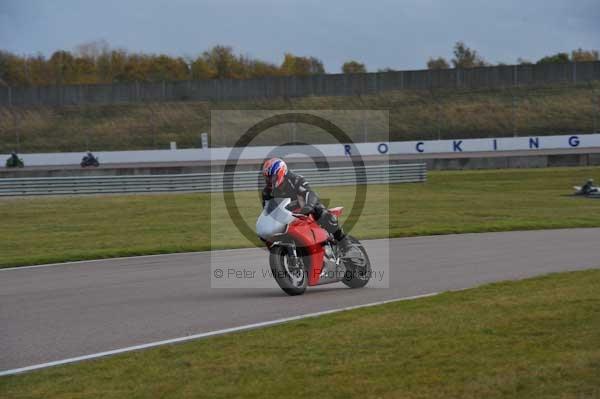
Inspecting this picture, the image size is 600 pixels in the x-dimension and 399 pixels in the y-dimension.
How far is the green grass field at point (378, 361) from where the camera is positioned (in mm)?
5656

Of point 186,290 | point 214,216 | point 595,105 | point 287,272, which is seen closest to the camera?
point 287,272

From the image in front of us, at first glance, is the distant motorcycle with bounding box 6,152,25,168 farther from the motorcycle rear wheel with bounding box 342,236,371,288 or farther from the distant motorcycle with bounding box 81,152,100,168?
the motorcycle rear wheel with bounding box 342,236,371,288

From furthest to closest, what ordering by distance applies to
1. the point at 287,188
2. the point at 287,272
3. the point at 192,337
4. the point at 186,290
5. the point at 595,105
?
the point at 595,105 → the point at 186,290 → the point at 287,272 → the point at 287,188 → the point at 192,337

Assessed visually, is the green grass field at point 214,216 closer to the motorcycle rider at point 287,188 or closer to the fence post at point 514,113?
the motorcycle rider at point 287,188

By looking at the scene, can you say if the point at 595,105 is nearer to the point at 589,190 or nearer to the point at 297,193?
the point at 589,190

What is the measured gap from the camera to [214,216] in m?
23.9

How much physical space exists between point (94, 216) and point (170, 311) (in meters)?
15.8

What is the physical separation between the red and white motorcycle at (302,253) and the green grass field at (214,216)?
639cm

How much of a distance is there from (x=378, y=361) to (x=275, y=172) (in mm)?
3415

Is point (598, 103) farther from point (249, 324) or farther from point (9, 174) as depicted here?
point (249, 324)

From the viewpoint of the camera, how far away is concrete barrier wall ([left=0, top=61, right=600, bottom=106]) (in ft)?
207

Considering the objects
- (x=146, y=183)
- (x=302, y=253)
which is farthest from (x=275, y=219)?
(x=146, y=183)

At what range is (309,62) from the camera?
9506 cm

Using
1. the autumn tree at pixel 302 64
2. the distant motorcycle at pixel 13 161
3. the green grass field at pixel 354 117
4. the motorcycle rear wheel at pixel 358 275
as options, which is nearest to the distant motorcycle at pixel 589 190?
the motorcycle rear wheel at pixel 358 275
